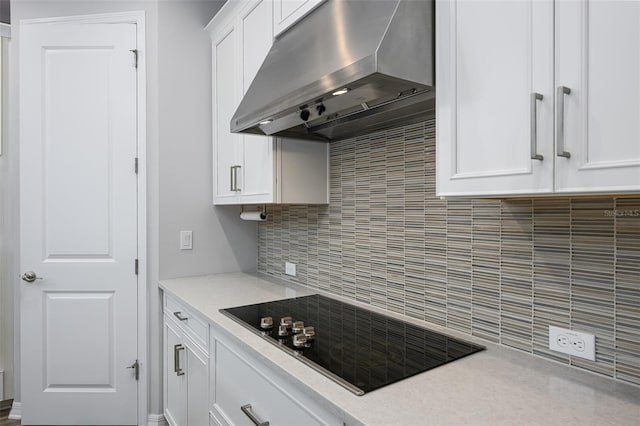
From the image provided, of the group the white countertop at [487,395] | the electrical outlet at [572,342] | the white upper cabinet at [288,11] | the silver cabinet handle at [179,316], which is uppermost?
the white upper cabinet at [288,11]

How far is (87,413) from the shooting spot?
2.45 meters

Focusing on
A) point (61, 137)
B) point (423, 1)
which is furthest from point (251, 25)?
point (61, 137)

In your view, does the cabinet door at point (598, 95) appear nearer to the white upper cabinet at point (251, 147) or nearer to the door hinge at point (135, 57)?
the white upper cabinet at point (251, 147)

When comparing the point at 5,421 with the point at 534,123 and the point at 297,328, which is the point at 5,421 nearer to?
the point at 297,328

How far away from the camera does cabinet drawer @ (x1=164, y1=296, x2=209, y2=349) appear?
67.8 inches

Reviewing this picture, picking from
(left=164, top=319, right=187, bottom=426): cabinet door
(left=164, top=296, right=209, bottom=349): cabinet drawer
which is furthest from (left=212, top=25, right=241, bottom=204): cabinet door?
(left=164, top=319, right=187, bottom=426): cabinet door

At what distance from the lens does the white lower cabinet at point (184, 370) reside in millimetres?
1754

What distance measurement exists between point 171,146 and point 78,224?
0.72 m

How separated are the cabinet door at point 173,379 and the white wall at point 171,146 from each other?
12cm

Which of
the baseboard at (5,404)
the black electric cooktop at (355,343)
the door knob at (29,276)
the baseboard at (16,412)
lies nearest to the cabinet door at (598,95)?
the black electric cooktop at (355,343)

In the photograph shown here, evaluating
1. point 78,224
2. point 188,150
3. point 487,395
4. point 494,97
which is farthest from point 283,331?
point 78,224

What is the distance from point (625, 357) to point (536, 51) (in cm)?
75

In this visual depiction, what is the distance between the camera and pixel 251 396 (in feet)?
4.29

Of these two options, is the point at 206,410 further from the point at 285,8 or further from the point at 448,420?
the point at 285,8
